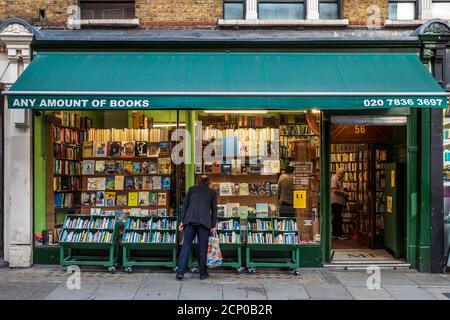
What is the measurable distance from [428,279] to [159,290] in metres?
4.83

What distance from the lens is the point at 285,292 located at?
8.53m

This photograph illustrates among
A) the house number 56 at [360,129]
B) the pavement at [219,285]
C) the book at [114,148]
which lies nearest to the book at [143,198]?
the book at [114,148]

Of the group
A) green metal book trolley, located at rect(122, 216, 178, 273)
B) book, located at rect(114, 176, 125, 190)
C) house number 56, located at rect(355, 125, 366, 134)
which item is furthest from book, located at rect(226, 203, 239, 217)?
house number 56, located at rect(355, 125, 366, 134)

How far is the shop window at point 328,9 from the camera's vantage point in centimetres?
1091

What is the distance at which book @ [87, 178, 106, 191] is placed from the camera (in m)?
10.9

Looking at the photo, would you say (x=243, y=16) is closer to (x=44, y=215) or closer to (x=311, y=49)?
(x=311, y=49)

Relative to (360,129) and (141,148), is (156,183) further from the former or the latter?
(360,129)

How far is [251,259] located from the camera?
10133 mm

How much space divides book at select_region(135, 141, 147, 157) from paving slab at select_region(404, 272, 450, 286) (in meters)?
5.62

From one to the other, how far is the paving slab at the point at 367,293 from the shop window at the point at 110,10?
22.7 ft

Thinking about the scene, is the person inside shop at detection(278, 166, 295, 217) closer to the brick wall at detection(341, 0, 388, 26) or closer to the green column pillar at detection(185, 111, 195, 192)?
the green column pillar at detection(185, 111, 195, 192)

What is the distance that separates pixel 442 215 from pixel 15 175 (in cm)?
822

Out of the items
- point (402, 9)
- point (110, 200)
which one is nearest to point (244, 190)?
point (110, 200)

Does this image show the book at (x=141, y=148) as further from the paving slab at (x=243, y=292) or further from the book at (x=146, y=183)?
the paving slab at (x=243, y=292)
